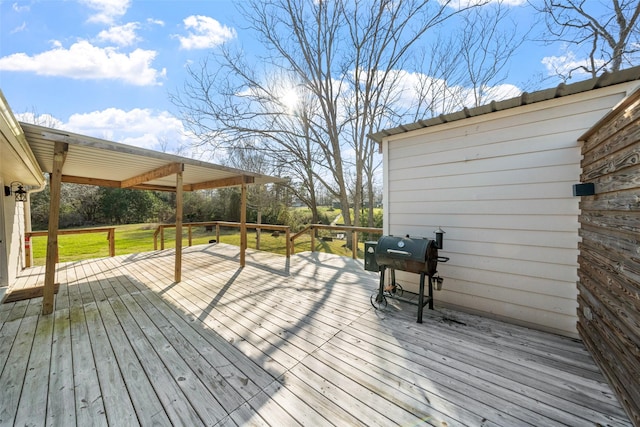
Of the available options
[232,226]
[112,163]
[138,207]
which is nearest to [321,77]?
[232,226]

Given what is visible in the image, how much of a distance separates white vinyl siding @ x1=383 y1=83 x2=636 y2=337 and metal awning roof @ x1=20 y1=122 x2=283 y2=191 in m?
3.52

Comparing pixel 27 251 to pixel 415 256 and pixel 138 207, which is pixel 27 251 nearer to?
pixel 415 256

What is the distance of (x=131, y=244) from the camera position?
10.3 metres

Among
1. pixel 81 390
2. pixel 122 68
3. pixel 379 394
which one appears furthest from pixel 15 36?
pixel 379 394

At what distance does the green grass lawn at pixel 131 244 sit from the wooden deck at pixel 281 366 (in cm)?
560

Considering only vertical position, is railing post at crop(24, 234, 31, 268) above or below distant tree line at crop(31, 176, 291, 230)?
below

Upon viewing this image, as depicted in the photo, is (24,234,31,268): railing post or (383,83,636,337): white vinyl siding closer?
(383,83,636,337): white vinyl siding

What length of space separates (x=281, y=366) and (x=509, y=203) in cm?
295

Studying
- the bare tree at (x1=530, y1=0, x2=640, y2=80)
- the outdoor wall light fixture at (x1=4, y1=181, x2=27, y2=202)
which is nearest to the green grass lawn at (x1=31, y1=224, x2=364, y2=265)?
the outdoor wall light fixture at (x1=4, y1=181, x2=27, y2=202)

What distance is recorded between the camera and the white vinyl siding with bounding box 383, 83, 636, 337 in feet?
8.11

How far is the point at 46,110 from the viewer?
13.3 m

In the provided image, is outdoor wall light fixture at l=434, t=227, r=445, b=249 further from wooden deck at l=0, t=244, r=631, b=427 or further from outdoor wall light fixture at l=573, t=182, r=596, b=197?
outdoor wall light fixture at l=573, t=182, r=596, b=197

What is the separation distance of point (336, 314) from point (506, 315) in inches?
78.2

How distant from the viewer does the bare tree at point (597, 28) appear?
6043 mm
